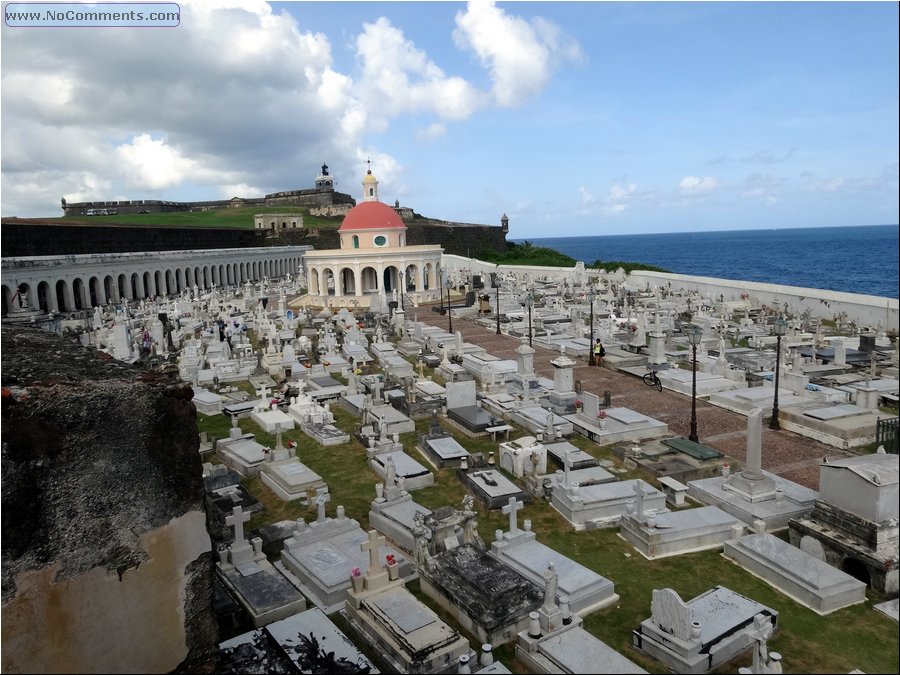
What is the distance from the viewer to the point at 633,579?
7.57 meters

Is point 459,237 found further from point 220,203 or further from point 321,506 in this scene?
point 321,506

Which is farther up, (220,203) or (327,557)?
(220,203)

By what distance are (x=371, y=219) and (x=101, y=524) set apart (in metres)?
35.0

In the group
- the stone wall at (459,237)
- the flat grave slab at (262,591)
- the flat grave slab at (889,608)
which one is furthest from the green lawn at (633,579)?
the stone wall at (459,237)

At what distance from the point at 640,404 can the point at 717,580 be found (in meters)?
7.60

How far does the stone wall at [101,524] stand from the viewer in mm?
4168

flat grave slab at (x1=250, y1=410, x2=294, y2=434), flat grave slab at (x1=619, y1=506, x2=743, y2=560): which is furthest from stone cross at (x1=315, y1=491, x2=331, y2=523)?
flat grave slab at (x1=250, y1=410, x2=294, y2=434)

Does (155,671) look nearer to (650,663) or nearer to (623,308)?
(650,663)

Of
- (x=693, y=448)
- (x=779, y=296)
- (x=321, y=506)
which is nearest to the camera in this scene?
(x=321, y=506)

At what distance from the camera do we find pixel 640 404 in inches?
583

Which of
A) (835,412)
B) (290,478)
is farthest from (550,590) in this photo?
(835,412)

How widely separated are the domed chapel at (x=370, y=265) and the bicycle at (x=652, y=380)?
2029cm

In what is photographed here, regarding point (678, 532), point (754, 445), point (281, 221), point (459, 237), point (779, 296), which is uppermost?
point (281, 221)

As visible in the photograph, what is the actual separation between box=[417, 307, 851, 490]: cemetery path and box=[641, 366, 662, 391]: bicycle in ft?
0.54
